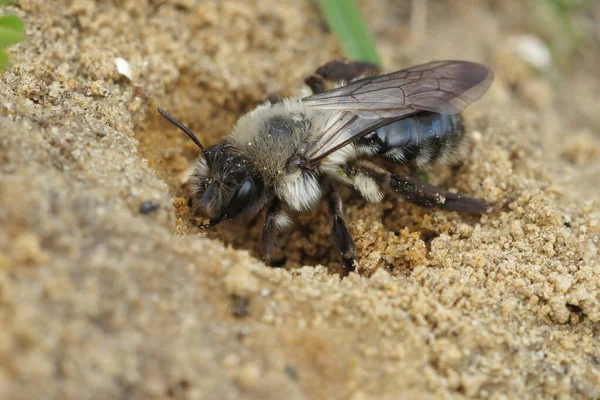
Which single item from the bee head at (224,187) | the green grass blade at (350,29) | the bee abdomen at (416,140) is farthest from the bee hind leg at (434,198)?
the green grass blade at (350,29)

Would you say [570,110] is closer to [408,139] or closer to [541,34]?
[541,34]

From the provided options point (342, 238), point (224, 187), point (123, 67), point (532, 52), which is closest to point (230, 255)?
point (224, 187)

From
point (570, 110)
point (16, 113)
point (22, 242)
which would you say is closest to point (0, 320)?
point (22, 242)

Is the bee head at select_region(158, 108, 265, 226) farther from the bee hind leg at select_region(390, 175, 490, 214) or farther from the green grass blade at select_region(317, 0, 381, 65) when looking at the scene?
the green grass blade at select_region(317, 0, 381, 65)

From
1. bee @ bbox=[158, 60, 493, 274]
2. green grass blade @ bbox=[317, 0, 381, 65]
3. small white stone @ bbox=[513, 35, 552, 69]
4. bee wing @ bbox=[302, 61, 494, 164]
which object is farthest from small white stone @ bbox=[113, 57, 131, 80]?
small white stone @ bbox=[513, 35, 552, 69]

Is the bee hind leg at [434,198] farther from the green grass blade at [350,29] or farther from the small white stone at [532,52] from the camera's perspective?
the small white stone at [532,52]
